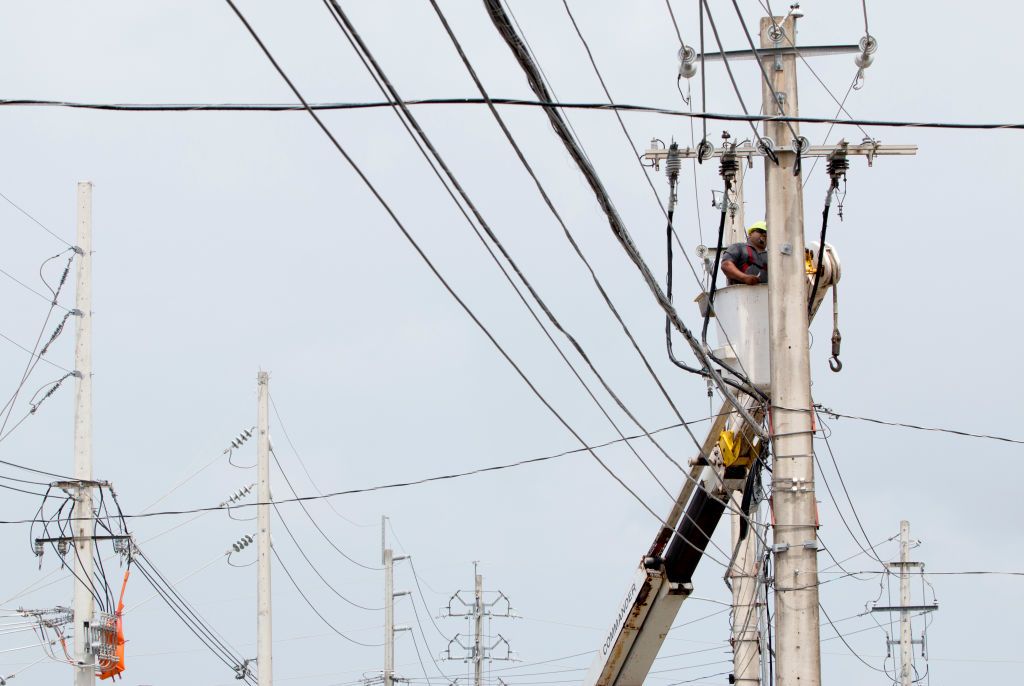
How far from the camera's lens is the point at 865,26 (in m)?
12.2

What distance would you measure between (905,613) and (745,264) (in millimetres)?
27942

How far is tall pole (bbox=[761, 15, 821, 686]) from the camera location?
11.5 meters

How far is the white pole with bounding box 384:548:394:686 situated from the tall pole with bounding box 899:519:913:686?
1514 centimetres

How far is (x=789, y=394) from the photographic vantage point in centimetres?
1182

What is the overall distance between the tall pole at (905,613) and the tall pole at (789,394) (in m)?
27.4

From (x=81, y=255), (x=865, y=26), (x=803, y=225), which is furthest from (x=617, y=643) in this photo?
(x=81, y=255)

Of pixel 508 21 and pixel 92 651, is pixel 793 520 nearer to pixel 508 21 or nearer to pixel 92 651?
pixel 508 21

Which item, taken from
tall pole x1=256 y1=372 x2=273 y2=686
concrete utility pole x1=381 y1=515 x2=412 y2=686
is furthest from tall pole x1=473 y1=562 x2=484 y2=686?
tall pole x1=256 y1=372 x2=273 y2=686

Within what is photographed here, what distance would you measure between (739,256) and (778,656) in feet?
11.2

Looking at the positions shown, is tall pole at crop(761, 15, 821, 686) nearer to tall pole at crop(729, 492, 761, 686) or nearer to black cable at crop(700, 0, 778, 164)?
black cable at crop(700, 0, 778, 164)

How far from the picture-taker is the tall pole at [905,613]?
125 feet

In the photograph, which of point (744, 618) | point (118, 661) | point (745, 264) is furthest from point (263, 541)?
point (745, 264)

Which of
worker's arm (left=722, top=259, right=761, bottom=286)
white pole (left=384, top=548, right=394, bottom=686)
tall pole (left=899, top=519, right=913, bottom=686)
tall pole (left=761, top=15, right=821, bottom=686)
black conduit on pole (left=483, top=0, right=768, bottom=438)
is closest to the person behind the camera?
black conduit on pole (left=483, top=0, right=768, bottom=438)

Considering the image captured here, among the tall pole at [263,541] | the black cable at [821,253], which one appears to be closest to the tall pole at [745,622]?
the black cable at [821,253]
